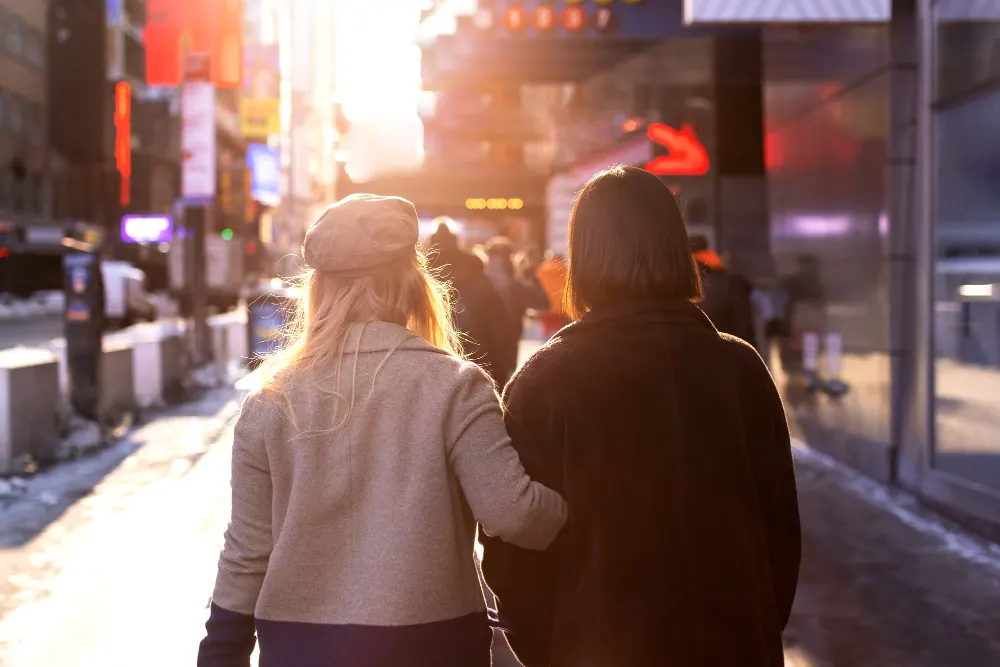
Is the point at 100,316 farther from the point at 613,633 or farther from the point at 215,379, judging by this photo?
the point at 613,633

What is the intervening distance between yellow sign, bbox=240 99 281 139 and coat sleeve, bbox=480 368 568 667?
6607cm

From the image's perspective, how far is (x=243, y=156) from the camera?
97.2m

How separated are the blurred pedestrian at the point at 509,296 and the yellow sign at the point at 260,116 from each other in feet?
188

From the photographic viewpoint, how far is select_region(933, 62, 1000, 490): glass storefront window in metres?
8.34

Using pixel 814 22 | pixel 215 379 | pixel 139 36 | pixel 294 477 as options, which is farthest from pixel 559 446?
pixel 139 36

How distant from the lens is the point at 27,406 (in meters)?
11.0

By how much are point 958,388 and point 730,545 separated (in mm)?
6985

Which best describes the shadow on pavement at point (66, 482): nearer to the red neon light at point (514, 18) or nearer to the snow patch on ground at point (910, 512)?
the red neon light at point (514, 18)

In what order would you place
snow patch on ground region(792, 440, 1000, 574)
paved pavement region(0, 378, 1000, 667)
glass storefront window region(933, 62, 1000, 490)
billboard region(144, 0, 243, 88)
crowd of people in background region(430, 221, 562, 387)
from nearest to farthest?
paved pavement region(0, 378, 1000, 667) → snow patch on ground region(792, 440, 1000, 574) → crowd of people in background region(430, 221, 562, 387) → glass storefront window region(933, 62, 1000, 490) → billboard region(144, 0, 243, 88)

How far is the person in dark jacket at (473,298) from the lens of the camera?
8.22 m

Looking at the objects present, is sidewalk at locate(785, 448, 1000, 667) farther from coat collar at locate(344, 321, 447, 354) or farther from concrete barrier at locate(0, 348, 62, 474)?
concrete barrier at locate(0, 348, 62, 474)

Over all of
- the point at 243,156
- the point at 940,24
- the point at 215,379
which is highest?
the point at 243,156

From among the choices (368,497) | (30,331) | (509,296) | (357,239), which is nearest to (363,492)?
(368,497)

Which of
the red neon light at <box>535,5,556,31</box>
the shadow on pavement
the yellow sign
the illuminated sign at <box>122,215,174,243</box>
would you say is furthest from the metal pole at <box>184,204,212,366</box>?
the yellow sign
